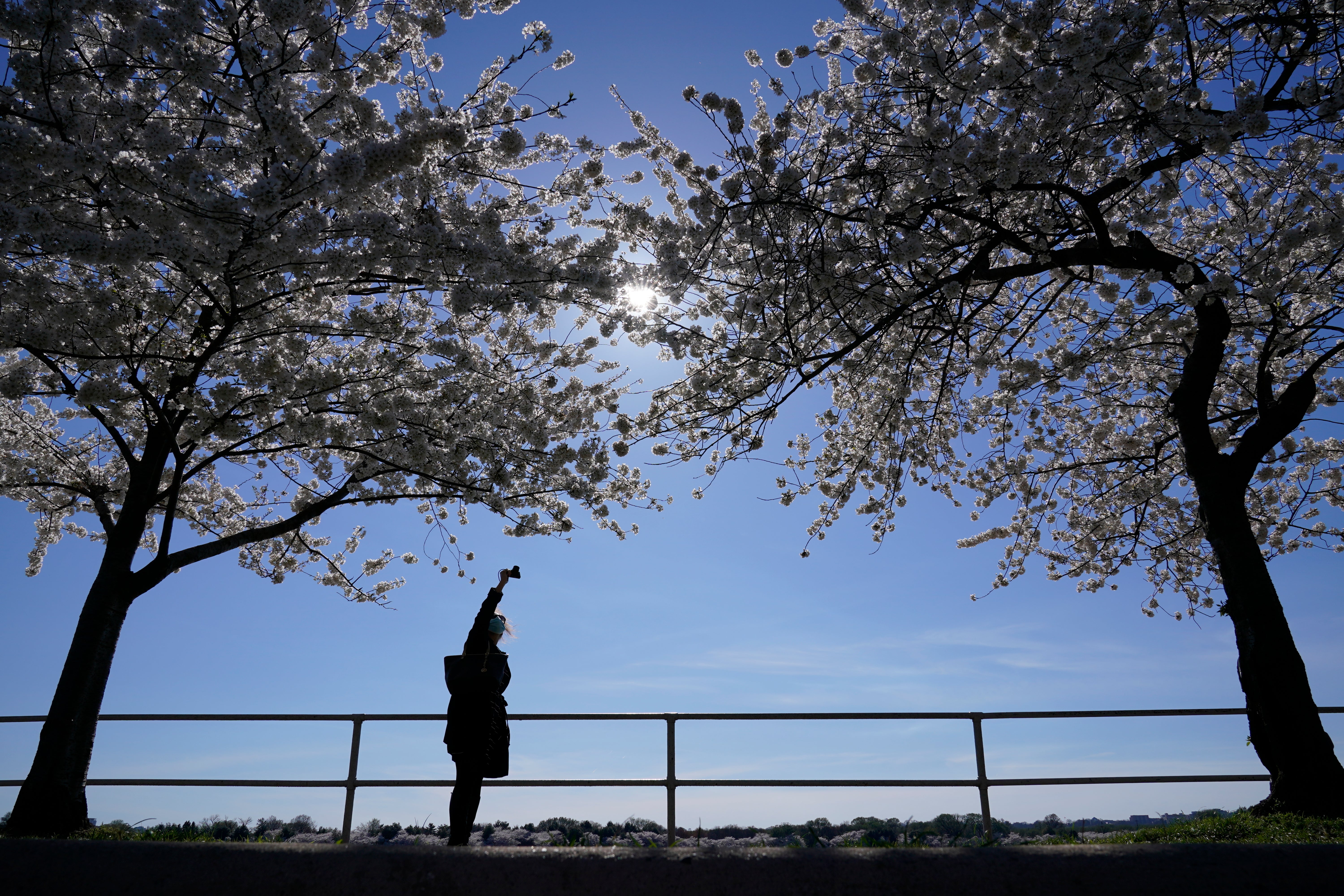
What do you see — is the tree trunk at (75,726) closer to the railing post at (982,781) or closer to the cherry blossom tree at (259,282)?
the cherry blossom tree at (259,282)

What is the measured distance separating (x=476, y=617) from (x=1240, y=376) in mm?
10469

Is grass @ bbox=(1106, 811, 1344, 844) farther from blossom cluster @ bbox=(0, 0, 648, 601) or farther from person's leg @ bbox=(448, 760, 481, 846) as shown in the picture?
blossom cluster @ bbox=(0, 0, 648, 601)

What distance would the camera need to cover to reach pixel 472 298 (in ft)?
19.6

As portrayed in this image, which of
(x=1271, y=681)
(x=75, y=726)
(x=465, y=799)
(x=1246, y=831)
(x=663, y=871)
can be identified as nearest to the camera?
(x=663, y=871)

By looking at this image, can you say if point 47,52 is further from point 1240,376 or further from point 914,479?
point 1240,376

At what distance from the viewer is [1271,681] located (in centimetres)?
661

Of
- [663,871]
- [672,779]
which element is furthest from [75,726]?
[663,871]

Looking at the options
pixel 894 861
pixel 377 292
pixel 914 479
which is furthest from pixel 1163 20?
pixel 377 292

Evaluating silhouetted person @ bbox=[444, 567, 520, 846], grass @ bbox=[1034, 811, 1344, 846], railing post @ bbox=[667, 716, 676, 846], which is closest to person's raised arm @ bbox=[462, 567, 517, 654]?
silhouetted person @ bbox=[444, 567, 520, 846]

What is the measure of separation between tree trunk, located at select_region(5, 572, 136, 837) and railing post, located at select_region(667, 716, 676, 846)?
547 cm

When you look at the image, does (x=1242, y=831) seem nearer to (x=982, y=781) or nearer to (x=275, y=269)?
(x=982, y=781)

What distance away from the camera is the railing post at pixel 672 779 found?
6191 mm

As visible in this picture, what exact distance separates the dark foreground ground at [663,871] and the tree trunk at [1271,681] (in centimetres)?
498

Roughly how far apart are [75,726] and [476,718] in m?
4.66
